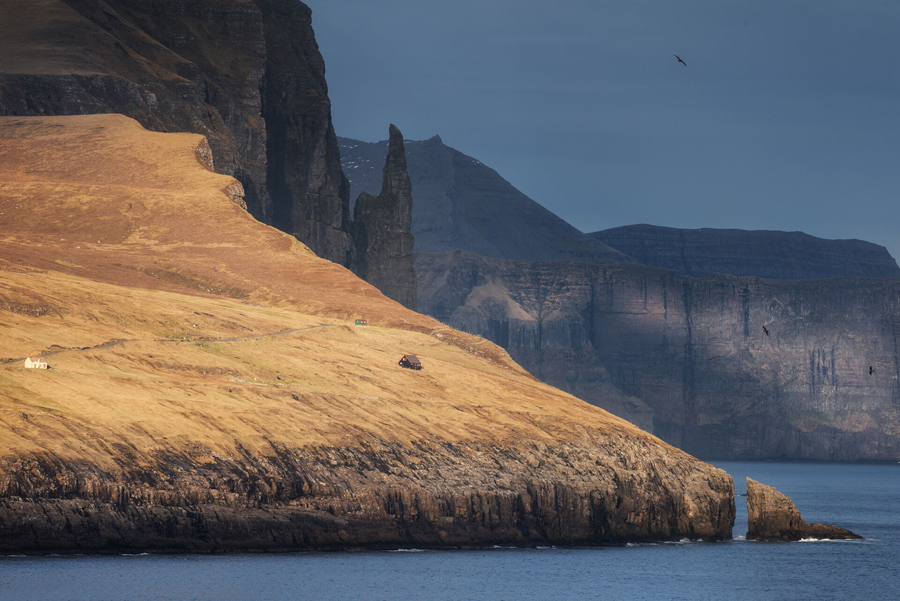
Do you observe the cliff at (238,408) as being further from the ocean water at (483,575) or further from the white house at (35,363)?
the ocean water at (483,575)

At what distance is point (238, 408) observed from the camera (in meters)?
96.9

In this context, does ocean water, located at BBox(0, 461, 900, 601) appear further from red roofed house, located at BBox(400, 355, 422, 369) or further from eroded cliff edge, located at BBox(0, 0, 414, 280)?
eroded cliff edge, located at BBox(0, 0, 414, 280)

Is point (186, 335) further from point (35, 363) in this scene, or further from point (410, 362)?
point (35, 363)

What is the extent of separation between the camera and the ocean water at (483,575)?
73.8 m

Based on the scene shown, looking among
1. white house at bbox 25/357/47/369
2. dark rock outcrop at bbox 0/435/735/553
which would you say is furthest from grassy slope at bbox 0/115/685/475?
dark rock outcrop at bbox 0/435/735/553

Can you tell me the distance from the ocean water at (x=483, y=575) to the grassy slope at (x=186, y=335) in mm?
8604

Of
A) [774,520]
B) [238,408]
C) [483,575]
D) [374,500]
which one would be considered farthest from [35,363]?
[774,520]

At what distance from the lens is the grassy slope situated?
91.2 m

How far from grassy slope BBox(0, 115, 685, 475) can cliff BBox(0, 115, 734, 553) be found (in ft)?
A: 0.85

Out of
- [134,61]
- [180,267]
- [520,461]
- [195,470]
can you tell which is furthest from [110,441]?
[134,61]

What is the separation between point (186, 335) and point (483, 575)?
4193cm

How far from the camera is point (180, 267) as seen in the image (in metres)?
143

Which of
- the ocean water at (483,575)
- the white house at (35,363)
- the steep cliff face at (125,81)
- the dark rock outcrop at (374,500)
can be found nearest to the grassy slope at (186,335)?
the white house at (35,363)

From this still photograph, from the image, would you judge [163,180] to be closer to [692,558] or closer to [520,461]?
[520,461]
